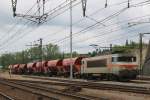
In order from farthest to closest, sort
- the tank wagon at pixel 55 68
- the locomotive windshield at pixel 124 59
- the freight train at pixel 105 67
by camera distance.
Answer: the tank wagon at pixel 55 68 → the locomotive windshield at pixel 124 59 → the freight train at pixel 105 67

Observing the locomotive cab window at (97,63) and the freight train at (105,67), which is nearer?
the freight train at (105,67)

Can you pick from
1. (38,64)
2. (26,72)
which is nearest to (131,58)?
(38,64)

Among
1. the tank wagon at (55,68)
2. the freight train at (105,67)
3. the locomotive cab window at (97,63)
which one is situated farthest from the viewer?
the tank wagon at (55,68)

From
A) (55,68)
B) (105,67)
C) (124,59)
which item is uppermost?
(124,59)

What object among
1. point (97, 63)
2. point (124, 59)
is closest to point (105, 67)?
point (97, 63)

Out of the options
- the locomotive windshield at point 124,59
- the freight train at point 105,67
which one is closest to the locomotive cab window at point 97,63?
the freight train at point 105,67

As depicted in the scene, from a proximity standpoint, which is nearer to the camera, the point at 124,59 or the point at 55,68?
the point at 124,59

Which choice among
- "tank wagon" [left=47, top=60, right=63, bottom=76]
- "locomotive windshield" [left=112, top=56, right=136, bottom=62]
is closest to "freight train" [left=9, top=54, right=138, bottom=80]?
"locomotive windshield" [left=112, top=56, right=136, bottom=62]

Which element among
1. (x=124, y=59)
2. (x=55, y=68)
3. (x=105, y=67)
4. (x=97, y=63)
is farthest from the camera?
(x=55, y=68)

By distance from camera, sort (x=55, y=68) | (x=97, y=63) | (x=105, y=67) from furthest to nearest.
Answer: (x=55, y=68) → (x=97, y=63) → (x=105, y=67)

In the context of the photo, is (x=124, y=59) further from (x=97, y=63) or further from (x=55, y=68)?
(x=55, y=68)

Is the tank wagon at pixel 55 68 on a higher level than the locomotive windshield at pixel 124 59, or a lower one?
lower

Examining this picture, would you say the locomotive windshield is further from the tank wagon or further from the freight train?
the tank wagon

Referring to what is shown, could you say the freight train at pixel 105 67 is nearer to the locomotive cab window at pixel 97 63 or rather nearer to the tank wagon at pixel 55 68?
the locomotive cab window at pixel 97 63
